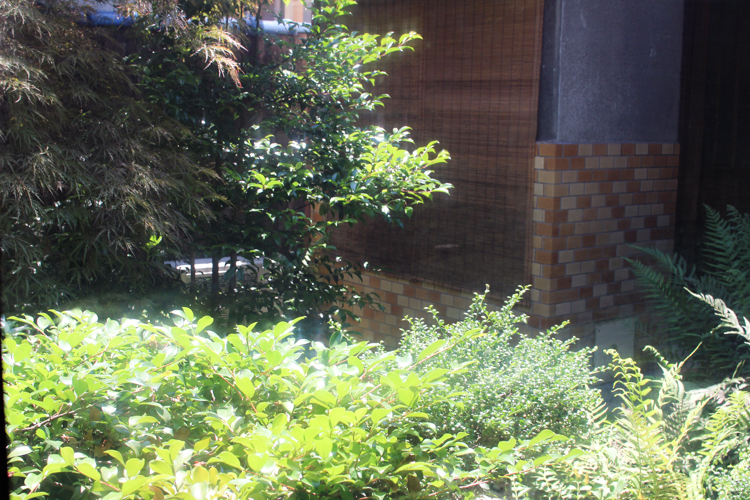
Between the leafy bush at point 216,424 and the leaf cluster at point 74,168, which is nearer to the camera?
the leafy bush at point 216,424

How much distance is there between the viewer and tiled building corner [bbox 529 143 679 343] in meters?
3.50

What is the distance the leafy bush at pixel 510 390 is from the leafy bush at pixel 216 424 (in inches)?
5.6

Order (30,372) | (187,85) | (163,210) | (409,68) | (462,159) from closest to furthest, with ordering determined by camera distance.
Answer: (30,372) → (163,210) → (187,85) → (462,159) → (409,68)

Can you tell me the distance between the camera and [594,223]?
12.1 ft

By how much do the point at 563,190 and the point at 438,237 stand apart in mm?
944

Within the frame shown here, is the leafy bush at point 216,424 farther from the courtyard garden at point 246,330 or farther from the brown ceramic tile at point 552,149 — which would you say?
the brown ceramic tile at point 552,149

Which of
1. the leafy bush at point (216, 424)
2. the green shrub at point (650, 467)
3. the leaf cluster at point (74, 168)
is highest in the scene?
the leaf cluster at point (74, 168)

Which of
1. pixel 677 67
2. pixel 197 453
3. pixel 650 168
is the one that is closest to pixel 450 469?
pixel 197 453

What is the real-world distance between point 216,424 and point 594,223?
296 centimetres

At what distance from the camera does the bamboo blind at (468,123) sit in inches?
141

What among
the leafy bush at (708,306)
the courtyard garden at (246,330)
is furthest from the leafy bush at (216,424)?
the leafy bush at (708,306)

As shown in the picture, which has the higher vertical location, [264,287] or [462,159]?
[462,159]

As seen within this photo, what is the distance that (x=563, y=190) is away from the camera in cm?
349

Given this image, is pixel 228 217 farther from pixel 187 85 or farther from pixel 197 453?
pixel 197 453
